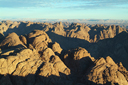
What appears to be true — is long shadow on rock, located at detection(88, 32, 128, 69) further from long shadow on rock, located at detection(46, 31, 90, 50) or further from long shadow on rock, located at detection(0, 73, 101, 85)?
long shadow on rock, located at detection(0, 73, 101, 85)

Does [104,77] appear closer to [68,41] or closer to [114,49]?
[114,49]

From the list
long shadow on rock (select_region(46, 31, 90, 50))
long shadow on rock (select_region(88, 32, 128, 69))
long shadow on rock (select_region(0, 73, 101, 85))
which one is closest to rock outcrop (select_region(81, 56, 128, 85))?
long shadow on rock (select_region(0, 73, 101, 85))

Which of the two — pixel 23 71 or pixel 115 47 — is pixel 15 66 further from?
pixel 115 47

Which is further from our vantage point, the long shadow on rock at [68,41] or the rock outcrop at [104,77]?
the long shadow on rock at [68,41]

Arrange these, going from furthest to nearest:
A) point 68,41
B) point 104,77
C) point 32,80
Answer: point 68,41
point 104,77
point 32,80

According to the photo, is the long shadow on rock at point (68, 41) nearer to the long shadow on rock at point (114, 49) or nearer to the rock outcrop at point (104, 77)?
the long shadow on rock at point (114, 49)

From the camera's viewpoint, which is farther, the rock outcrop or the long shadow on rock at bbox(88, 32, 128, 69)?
the long shadow on rock at bbox(88, 32, 128, 69)

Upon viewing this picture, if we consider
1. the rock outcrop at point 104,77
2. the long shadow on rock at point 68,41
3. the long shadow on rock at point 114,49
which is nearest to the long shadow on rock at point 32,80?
the rock outcrop at point 104,77

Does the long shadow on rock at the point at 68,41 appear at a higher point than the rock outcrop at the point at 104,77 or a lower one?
lower

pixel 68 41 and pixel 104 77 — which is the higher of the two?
pixel 104 77

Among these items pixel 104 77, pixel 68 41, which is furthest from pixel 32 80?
pixel 68 41

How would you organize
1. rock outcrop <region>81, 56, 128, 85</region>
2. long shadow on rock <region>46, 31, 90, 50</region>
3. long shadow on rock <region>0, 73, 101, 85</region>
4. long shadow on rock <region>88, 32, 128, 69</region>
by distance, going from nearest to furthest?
long shadow on rock <region>0, 73, 101, 85</region>, rock outcrop <region>81, 56, 128, 85</region>, long shadow on rock <region>88, 32, 128, 69</region>, long shadow on rock <region>46, 31, 90, 50</region>

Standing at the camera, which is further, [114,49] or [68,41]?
[68,41]
